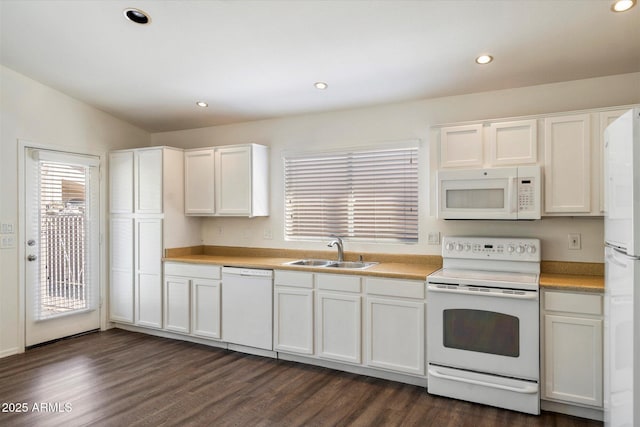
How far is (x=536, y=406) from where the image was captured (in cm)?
269

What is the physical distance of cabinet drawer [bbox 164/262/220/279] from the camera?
13.3 ft

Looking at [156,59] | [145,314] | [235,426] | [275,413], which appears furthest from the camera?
[145,314]

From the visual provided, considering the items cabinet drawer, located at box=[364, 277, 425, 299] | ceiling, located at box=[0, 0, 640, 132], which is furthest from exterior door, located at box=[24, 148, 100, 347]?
cabinet drawer, located at box=[364, 277, 425, 299]

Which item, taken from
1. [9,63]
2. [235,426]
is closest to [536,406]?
[235,426]

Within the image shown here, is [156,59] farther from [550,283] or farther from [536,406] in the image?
[536,406]

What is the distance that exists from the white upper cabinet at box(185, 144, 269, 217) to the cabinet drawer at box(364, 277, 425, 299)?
159cm

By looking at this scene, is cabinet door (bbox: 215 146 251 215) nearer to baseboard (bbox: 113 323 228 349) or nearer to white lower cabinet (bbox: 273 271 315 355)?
white lower cabinet (bbox: 273 271 315 355)

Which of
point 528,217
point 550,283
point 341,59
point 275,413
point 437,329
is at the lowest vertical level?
point 275,413

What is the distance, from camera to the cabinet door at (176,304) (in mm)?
4215

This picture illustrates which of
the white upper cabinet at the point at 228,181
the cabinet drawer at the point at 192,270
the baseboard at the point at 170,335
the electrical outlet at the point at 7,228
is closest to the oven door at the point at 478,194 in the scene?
the white upper cabinet at the point at 228,181

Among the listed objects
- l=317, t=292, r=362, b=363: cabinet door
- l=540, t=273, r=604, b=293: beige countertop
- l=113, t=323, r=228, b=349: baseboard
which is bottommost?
l=113, t=323, r=228, b=349: baseboard

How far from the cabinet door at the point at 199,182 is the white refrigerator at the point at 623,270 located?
356 centimetres

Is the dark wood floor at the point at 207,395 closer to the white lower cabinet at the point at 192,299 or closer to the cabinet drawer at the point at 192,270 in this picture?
the white lower cabinet at the point at 192,299

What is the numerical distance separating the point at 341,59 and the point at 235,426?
2.65m
